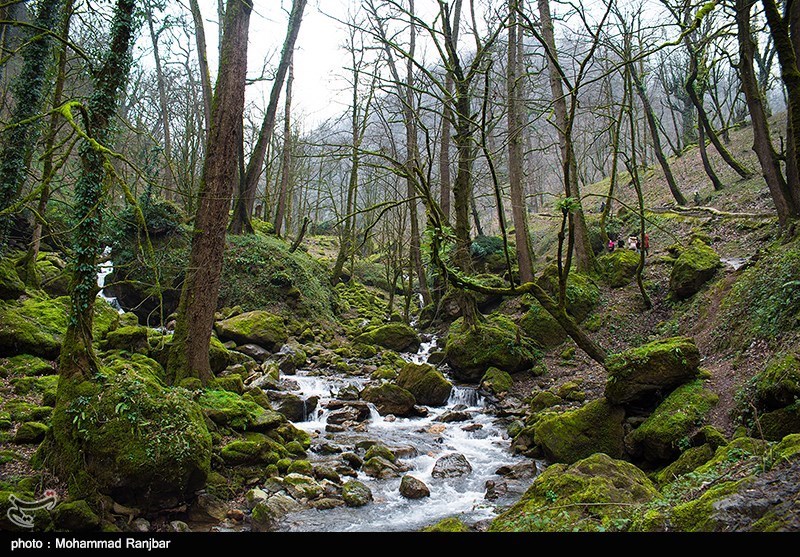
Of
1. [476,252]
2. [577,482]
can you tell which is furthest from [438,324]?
[577,482]

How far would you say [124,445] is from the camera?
4734 mm

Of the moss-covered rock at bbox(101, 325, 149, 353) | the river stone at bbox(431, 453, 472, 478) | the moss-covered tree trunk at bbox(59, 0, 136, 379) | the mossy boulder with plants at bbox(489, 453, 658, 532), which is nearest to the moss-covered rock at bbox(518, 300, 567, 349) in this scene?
the river stone at bbox(431, 453, 472, 478)

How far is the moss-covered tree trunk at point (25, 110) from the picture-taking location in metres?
6.69

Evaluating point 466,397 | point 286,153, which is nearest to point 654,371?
point 466,397

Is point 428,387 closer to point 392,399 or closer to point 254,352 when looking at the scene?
point 392,399

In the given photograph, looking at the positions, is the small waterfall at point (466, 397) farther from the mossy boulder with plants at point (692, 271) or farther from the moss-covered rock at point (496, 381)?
the mossy boulder with plants at point (692, 271)

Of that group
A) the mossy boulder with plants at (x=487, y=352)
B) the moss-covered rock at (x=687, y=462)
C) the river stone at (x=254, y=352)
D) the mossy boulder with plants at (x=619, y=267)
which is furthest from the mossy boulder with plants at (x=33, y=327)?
the mossy boulder with plants at (x=619, y=267)

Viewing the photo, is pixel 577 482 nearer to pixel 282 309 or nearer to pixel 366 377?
pixel 366 377

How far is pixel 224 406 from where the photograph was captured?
22.9 ft

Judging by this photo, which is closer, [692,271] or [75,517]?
[75,517]

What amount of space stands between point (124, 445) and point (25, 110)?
5841 millimetres

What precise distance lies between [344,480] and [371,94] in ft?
48.6

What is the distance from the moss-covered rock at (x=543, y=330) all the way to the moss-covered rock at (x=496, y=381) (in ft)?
5.96

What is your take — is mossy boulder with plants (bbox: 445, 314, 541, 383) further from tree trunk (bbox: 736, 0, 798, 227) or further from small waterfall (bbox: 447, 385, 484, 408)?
tree trunk (bbox: 736, 0, 798, 227)
